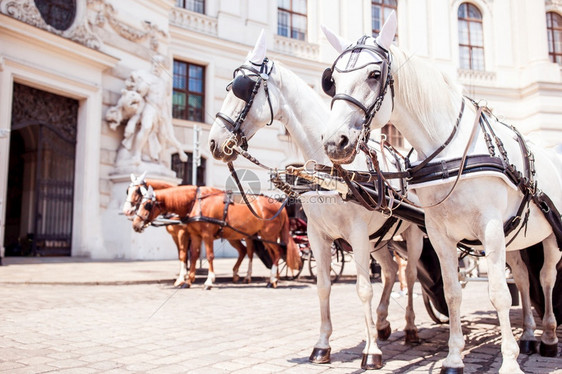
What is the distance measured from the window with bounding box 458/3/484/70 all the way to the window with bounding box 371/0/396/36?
4.35 m

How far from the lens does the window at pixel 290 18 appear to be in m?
20.8

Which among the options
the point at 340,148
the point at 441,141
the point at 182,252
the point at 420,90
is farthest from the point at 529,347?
the point at 182,252

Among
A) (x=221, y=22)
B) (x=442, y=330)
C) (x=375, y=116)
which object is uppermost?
(x=221, y=22)

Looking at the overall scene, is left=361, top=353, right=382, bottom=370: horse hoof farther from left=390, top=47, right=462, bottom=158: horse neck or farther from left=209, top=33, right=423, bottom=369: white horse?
left=390, top=47, right=462, bottom=158: horse neck

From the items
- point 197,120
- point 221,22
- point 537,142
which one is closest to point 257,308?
point 537,142

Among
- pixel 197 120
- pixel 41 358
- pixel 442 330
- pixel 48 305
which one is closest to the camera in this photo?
pixel 41 358

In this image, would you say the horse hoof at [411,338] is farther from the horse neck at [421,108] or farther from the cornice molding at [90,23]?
the cornice molding at [90,23]

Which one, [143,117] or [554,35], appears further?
[554,35]

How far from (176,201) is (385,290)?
18.5 ft

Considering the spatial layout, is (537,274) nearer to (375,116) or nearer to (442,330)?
(442,330)

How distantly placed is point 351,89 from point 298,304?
190 inches

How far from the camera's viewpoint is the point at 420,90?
3316 mm

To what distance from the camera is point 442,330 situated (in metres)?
5.22

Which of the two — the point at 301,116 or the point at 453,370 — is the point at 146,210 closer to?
the point at 301,116
